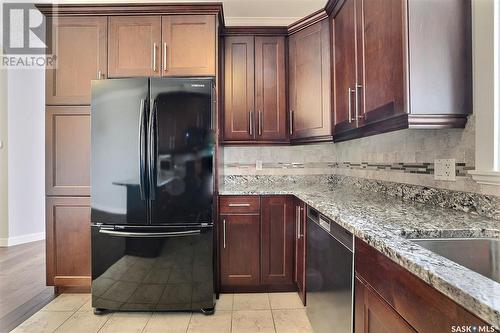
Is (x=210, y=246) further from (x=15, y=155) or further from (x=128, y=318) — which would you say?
(x=15, y=155)

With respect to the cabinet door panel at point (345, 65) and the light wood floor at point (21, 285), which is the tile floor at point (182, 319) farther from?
the cabinet door panel at point (345, 65)

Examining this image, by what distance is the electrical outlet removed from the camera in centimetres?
131

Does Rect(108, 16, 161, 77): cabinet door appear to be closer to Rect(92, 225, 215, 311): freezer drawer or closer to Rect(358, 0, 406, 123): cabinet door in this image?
Rect(92, 225, 215, 311): freezer drawer

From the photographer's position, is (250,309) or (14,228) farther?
(14,228)

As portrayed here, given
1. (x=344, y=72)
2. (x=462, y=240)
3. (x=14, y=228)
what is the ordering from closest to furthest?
(x=462, y=240) → (x=344, y=72) → (x=14, y=228)

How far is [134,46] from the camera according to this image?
2.25 metres

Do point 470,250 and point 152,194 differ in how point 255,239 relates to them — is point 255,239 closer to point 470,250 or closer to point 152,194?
point 152,194

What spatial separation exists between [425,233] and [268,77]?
201cm

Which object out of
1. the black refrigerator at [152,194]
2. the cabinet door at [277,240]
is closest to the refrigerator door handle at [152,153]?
the black refrigerator at [152,194]

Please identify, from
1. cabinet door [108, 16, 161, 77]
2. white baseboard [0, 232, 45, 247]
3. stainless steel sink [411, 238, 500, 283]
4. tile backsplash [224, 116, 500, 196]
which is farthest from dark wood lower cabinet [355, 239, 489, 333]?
white baseboard [0, 232, 45, 247]

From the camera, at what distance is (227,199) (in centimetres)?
224

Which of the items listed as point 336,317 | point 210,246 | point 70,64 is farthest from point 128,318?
point 70,64

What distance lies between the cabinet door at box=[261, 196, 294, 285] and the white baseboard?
3606mm

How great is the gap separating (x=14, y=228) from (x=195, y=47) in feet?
12.0
